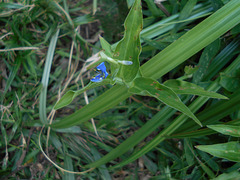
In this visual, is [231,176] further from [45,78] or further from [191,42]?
[45,78]

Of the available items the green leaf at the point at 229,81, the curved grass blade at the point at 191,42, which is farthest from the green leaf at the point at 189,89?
the green leaf at the point at 229,81

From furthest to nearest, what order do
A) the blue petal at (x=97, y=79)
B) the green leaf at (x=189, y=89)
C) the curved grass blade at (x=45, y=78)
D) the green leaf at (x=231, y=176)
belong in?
the curved grass blade at (x=45, y=78) → the green leaf at (x=231, y=176) → the green leaf at (x=189, y=89) → the blue petal at (x=97, y=79)

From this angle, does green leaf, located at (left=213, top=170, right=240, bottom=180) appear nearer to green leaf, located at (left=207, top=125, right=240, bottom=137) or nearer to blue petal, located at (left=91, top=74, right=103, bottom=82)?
green leaf, located at (left=207, top=125, right=240, bottom=137)

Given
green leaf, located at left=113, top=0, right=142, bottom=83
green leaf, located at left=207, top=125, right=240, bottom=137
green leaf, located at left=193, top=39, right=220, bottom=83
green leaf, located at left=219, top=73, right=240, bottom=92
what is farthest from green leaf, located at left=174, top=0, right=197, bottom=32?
green leaf, located at left=207, top=125, right=240, bottom=137

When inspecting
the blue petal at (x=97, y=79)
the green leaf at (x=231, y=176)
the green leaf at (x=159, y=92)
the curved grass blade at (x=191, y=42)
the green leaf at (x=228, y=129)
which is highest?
the curved grass blade at (x=191, y=42)

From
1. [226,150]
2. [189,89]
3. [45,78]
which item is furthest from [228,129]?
[45,78]

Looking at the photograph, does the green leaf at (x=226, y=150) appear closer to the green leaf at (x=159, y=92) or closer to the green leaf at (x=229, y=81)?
the green leaf at (x=159, y=92)
